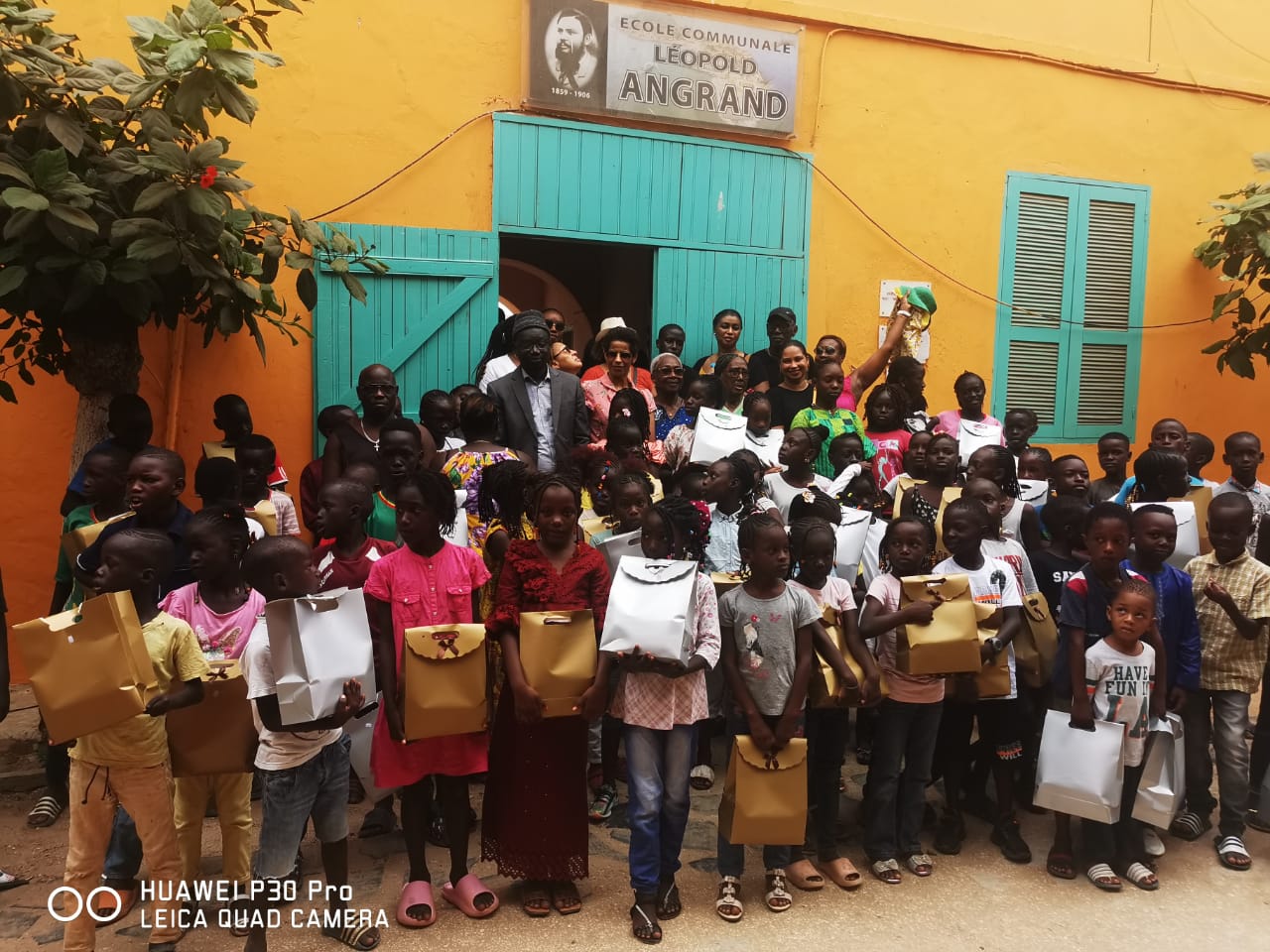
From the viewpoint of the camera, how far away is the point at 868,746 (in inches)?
190

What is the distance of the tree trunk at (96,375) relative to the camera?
434 cm

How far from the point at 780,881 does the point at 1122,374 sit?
598cm

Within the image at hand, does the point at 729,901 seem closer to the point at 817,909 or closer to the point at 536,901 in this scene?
the point at 817,909

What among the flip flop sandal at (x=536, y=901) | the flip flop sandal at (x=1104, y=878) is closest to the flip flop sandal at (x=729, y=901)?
the flip flop sandal at (x=536, y=901)

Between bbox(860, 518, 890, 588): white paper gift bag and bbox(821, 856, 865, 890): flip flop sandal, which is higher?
bbox(860, 518, 890, 588): white paper gift bag

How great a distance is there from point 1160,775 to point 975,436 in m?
2.30

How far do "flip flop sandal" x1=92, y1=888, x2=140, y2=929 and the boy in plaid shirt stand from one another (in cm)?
403

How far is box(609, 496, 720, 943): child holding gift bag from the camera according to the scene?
3252 millimetres

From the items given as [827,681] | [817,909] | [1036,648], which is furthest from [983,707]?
[817,909]

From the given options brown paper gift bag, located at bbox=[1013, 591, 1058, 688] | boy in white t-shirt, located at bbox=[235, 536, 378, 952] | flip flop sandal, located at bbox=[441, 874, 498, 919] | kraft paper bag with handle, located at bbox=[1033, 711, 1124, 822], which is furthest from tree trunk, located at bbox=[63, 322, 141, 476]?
kraft paper bag with handle, located at bbox=[1033, 711, 1124, 822]

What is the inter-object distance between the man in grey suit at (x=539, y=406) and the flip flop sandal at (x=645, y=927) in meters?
2.38

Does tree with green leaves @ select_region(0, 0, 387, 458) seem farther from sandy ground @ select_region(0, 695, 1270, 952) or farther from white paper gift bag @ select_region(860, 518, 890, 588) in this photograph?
white paper gift bag @ select_region(860, 518, 890, 588)

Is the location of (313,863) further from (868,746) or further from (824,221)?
(824,221)

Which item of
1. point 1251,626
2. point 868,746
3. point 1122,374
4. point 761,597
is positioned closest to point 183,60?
point 761,597
